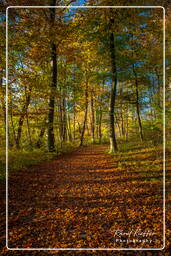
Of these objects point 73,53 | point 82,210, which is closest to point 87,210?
point 82,210

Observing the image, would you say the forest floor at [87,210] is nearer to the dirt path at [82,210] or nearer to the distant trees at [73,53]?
the dirt path at [82,210]

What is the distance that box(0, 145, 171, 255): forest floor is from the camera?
2414 millimetres

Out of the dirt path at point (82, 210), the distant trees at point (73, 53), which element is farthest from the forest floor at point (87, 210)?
the distant trees at point (73, 53)

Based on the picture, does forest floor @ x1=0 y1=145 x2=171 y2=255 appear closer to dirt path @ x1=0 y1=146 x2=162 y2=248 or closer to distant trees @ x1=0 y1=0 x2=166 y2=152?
dirt path @ x1=0 y1=146 x2=162 y2=248

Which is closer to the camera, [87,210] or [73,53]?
[87,210]

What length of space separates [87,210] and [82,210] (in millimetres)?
123

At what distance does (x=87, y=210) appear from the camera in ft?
11.1

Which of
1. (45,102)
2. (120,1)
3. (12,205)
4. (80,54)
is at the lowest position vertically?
(12,205)

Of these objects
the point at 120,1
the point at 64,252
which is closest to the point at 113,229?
the point at 64,252

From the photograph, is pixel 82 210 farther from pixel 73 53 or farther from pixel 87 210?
pixel 73 53

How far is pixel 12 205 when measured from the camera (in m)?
3.79

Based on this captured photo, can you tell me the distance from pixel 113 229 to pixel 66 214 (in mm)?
1147

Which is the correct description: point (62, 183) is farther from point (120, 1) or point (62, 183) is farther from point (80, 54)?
point (80, 54)

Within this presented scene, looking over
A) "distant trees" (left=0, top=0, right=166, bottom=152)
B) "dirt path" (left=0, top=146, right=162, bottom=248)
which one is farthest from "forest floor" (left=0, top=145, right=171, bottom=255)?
"distant trees" (left=0, top=0, right=166, bottom=152)
